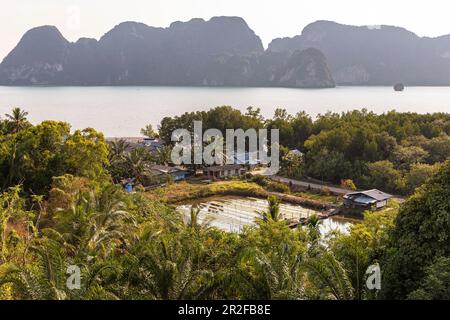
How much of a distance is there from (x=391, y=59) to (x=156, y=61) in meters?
101

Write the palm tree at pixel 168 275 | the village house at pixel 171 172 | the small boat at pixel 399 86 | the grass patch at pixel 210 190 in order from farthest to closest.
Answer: the small boat at pixel 399 86 < the village house at pixel 171 172 < the grass patch at pixel 210 190 < the palm tree at pixel 168 275

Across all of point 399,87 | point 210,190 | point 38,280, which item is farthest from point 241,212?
point 399,87

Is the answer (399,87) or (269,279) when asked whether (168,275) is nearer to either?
(269,279)

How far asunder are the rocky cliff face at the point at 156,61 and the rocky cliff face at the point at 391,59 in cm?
2124

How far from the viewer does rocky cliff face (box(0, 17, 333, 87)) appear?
167 m

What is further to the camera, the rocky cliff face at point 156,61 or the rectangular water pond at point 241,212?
the rocky cliff face at point 156,61

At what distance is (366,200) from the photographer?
23.0 meters

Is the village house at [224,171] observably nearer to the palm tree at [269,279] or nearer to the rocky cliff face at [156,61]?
the palm tree at [269,279]

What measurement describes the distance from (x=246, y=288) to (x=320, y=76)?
528 feet

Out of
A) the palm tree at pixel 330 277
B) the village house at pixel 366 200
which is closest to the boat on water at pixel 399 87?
the village house at pixel 366 200

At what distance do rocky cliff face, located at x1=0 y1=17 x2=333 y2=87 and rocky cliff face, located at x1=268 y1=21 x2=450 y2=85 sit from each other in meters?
21.2

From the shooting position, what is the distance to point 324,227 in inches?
810

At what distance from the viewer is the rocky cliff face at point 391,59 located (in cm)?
18512
